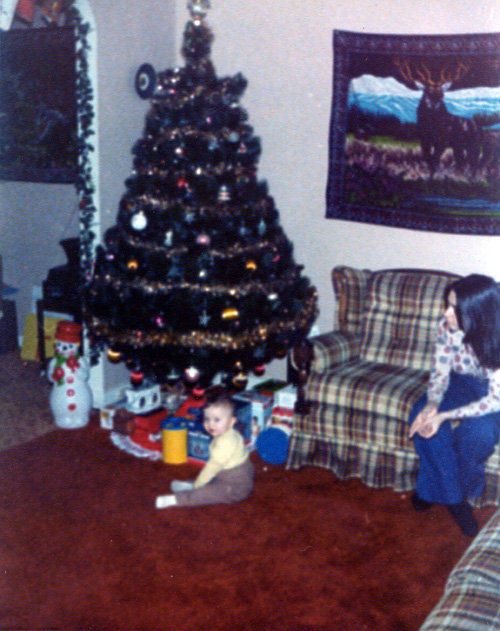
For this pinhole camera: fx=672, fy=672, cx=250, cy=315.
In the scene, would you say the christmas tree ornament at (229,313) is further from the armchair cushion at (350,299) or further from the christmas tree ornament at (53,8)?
the christmas tree ornament at (53,8)

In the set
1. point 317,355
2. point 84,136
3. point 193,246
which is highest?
point 84,136

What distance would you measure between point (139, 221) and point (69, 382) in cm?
116

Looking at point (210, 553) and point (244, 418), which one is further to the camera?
point (244, 418)

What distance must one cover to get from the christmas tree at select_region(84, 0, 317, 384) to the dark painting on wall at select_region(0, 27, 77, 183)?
1.17 meters

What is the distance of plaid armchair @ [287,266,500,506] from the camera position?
11.4ft

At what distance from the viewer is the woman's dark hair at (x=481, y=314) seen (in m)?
3.06

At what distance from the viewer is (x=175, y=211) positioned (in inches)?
149

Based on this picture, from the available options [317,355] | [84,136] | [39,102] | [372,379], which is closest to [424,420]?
[372,379]

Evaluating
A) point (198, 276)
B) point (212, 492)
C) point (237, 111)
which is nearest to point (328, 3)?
point (237, 111)

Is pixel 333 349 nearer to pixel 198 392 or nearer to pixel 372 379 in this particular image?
pixel 372 379

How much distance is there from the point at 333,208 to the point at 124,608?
9.36 feet

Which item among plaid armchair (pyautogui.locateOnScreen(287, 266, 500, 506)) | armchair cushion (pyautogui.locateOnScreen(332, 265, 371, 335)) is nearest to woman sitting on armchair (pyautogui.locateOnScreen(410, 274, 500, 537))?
plaid armchair (pyautogui.locateOnScreen(287, 266, 500, 506))

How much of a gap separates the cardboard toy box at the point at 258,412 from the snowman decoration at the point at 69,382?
0.97 meters

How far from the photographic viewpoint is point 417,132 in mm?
4078
